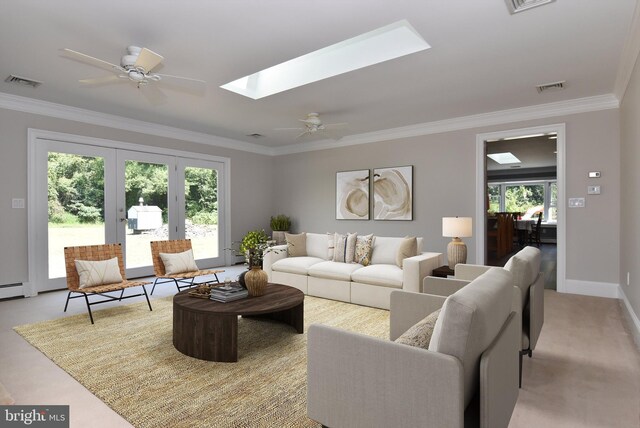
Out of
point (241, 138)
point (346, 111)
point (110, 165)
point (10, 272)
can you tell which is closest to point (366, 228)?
point (346, 111)

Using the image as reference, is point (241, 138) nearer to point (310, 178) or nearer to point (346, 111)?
point (310, 178)

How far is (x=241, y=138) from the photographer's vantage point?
729 centimetres

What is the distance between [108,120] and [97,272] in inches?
109

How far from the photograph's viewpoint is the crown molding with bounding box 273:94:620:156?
15.6 feet

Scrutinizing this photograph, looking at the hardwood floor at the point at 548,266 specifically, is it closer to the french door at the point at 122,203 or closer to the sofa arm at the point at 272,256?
the sofa arm at the point at 272,256

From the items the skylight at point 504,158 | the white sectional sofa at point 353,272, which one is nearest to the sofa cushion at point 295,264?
the white sectional sofa at point 353,272

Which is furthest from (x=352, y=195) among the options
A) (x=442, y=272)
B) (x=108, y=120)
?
(x=108, y=120)

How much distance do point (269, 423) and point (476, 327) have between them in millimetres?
1265

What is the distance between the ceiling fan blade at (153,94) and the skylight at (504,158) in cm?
827

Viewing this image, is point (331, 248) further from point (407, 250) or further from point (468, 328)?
point (468, 328)

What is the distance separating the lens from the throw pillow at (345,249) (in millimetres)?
4891

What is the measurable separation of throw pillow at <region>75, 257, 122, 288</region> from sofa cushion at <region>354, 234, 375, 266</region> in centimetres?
295

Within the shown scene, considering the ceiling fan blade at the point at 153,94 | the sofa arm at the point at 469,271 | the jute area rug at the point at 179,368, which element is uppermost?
the ceiling fan blade at the point at 153,94

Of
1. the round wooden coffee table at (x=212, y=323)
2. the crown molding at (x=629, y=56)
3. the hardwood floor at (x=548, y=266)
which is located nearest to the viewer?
the round wooden coffee table at (x=212, y=323)
